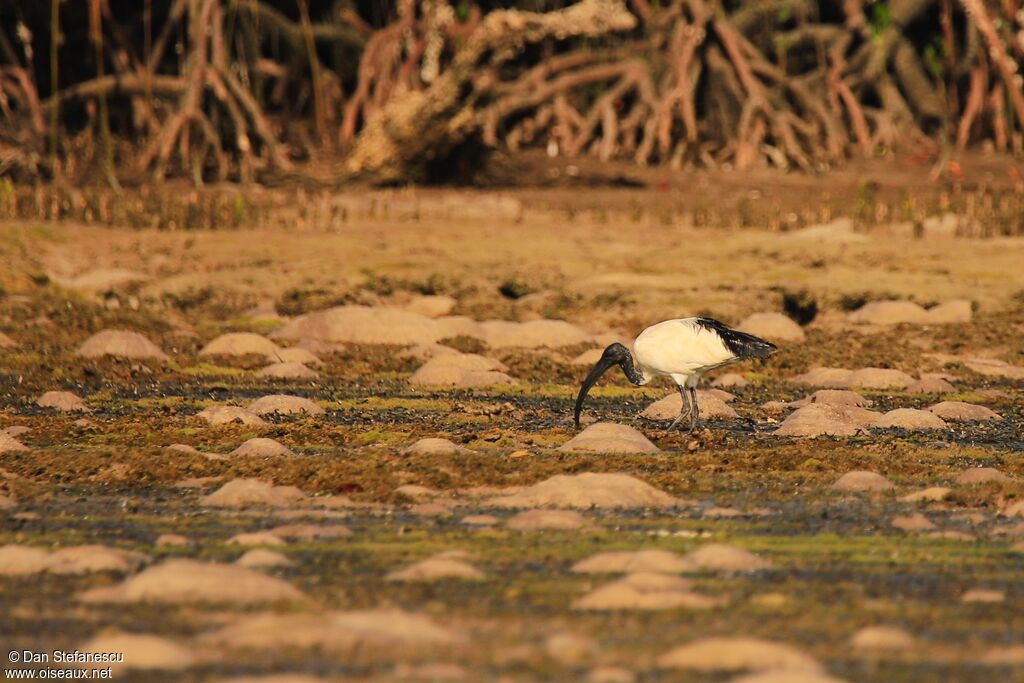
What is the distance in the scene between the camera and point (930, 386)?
9414 mm

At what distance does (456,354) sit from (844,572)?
5.72m

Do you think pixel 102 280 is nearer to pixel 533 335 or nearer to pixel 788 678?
pixel 533 335

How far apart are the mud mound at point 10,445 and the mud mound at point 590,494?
2.16 metres

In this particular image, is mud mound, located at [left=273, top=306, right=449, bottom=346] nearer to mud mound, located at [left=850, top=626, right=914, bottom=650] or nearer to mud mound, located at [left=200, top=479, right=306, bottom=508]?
mud mound, located at [left=200, top=479, right=306, bottom=508]

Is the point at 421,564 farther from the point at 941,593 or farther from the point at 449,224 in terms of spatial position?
the point at 449,224

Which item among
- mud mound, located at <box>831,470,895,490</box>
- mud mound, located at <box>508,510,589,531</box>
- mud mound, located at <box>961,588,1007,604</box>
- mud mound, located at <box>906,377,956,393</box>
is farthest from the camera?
mud mound, located at <box>906,377,956,393</box>

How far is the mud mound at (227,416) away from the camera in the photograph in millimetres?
7669

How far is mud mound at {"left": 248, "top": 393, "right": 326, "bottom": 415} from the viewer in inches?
320

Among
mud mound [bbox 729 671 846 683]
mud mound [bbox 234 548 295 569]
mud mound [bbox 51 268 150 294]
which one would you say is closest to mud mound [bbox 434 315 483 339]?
mud mound [bbox 51 268 150 294]

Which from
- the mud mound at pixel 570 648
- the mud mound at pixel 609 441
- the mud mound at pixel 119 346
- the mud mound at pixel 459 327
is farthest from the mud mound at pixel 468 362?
the mud mound at pixel 570 648

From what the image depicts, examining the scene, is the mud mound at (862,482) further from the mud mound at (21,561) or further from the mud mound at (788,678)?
the mud mound at (21,561)

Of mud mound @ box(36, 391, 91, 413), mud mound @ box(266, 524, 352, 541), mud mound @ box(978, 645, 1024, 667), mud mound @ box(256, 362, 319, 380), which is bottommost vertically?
mud mound @ box(256, 362, 319, 380)

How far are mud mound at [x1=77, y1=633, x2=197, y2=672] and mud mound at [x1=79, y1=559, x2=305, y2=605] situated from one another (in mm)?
444

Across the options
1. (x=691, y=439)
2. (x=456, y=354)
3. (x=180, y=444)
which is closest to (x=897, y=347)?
(x=456, y=354)
